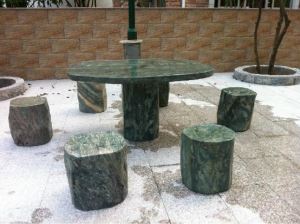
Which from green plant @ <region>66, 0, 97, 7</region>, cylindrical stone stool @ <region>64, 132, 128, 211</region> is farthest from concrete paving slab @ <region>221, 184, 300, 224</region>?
green plant @ <region>66, 0, 97, 7</region>

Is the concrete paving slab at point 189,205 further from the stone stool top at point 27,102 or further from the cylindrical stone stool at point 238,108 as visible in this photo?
the stone stool top at point 27,102

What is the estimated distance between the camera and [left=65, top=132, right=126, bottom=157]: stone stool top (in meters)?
2.39

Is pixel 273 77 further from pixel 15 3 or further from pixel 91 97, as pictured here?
pixel 15 3

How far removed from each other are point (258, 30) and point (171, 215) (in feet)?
20.4

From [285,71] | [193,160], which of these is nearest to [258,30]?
[285,71]

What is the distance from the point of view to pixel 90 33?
686 cm

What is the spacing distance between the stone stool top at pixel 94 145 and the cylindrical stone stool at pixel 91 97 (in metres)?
1.97

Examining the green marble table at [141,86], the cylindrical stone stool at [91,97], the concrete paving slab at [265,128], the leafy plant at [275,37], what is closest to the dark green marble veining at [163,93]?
the cylindrical stone stool at [91,97]

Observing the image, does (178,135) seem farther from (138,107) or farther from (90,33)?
(90,33)

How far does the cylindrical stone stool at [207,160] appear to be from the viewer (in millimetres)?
2561

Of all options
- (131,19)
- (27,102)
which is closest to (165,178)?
(27,102)

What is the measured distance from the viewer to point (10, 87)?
18.4 feet

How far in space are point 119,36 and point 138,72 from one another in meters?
4.01

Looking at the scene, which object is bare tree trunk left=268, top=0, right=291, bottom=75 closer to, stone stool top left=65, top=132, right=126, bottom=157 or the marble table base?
the marble table base
